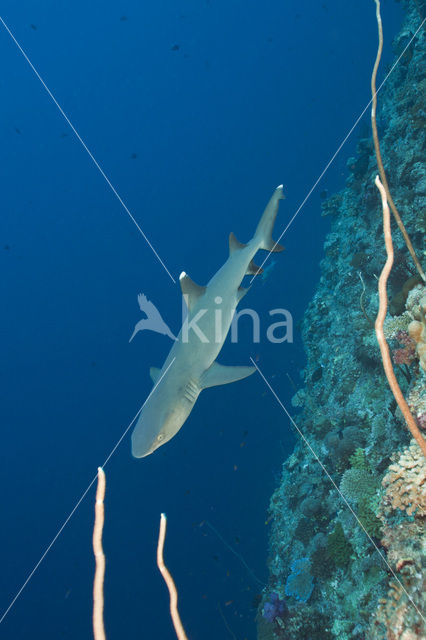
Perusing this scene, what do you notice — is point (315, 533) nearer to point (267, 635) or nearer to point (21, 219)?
point (267, 635)

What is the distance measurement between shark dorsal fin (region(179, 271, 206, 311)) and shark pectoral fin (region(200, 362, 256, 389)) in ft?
3.51

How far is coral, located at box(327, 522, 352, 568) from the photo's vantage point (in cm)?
538

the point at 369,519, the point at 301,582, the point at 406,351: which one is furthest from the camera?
the point at 301,582

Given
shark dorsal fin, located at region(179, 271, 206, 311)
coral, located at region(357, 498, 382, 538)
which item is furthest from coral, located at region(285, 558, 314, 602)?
shark dorsal fin, located at region(179, 271, 206, 311)

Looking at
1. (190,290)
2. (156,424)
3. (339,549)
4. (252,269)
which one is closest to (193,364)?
(156,424)

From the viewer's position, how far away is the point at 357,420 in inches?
263

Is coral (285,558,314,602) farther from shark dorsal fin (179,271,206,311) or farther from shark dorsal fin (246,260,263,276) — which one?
shark dorsal fin (246,260,263,276)

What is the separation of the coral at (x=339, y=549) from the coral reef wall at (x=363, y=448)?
15 millimetres

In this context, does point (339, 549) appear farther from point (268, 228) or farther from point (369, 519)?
point (268, 228)

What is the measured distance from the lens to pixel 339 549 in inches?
214

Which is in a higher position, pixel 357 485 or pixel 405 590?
pixel 405 590

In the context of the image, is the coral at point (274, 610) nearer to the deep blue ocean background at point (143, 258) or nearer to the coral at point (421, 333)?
the coral at point (421, 333)

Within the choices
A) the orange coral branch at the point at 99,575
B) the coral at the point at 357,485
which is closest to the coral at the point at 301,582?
the coral at the point at 357,485

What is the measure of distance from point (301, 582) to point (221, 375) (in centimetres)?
460
